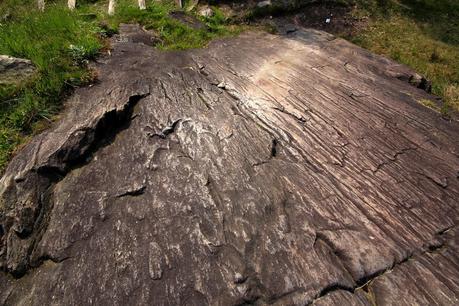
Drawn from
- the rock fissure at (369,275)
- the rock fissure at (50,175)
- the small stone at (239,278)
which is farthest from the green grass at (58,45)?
the rock fissure at (369,275)

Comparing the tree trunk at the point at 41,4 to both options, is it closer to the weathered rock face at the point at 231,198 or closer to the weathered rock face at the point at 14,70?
the weathered rock face at the point at 14,70

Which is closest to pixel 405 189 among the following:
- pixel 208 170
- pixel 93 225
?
pixel 208 170

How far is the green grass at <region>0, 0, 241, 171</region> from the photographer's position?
19.1 ft

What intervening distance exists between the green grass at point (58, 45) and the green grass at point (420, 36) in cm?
471

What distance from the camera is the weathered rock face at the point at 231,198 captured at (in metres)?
3.88

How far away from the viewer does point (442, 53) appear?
10094 millimetres

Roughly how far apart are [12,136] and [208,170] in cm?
339

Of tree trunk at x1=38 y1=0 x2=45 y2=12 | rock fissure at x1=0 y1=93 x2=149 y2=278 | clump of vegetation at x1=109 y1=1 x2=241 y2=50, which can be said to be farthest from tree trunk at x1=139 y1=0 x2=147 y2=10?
rock fissure at x1=0 y1=93 x2=149 y2=278

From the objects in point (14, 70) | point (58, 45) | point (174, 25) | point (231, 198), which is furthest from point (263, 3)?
point (231, 198)

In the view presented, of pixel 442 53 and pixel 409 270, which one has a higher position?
pixel 442 53

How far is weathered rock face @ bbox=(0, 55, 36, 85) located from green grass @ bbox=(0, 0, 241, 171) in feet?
0.49

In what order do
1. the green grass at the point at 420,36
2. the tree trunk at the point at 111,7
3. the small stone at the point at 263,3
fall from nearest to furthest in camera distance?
the green grass at the point at 420,36
the tree trunk at the point at 111,7
the small stone at the point at 263,3

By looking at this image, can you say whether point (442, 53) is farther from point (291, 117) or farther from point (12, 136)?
point (12, 136)

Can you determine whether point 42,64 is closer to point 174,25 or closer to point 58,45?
point 58,45
